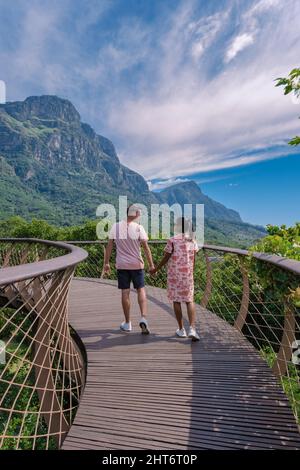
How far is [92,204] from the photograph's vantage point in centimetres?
14938

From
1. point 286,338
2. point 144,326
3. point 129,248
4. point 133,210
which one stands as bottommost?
point 144,326

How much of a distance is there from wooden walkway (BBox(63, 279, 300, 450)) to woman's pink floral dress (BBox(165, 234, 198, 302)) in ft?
1.82

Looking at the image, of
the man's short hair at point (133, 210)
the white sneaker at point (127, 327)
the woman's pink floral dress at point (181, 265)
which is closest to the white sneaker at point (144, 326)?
the white sneaker at point (127, 327)

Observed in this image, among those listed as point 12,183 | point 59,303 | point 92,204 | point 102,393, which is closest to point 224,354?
point 102,393

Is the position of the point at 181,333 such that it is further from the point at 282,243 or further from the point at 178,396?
the point at 282,243

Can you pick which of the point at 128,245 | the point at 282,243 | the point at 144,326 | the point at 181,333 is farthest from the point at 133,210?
the point at 282,243

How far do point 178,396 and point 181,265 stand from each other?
4.79 ft

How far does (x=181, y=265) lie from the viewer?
143 inches

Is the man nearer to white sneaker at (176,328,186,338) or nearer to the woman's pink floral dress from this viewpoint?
the woman's pink floral dress

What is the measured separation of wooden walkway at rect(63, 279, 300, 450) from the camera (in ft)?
6.48

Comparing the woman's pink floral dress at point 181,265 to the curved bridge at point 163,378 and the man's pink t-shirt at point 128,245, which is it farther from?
the curved bridge at point 163,378

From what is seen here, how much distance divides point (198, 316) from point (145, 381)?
2.10m

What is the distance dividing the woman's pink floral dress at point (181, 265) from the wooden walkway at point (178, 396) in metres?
0.56

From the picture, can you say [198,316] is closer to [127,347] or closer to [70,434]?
[127,347]
